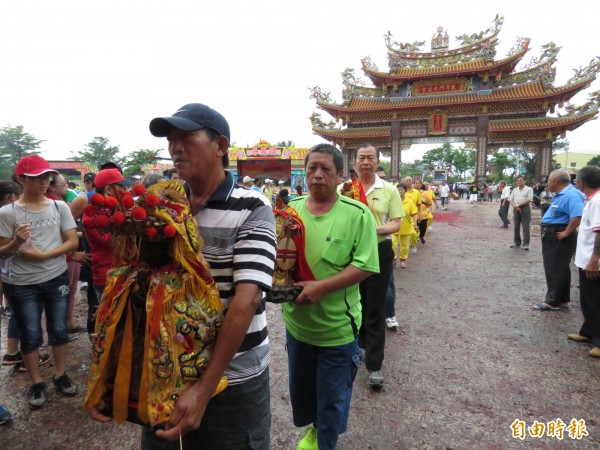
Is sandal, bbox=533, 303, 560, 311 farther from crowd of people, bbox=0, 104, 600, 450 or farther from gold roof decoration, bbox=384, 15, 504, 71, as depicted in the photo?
gold roof decoration, bbox=384, 15, 504, 71

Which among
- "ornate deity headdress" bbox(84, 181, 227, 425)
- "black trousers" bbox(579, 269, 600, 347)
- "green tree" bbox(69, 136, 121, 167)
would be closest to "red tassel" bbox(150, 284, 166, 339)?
"ornate deity headdress" bbox(84, 181, 227, 425)

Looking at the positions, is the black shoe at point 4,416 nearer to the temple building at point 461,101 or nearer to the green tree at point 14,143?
the temple building at point 461,101

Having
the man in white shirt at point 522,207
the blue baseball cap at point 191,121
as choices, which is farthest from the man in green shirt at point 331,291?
the man in white shirt at point 522,207

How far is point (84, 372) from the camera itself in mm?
3182

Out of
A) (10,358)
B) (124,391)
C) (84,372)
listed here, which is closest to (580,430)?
(124,391)

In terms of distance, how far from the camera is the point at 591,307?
3.57 m

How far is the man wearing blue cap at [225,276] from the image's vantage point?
1.09 m

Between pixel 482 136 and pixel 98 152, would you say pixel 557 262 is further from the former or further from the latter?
pixel 98 152

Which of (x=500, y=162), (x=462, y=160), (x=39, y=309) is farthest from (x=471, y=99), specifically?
(x=462, y=160)

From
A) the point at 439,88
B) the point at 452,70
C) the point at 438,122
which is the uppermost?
the point at 452,70

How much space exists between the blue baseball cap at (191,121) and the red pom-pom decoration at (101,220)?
1.18ft

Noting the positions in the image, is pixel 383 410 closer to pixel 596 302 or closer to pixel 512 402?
pixel 512 402

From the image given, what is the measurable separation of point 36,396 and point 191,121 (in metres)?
2.88

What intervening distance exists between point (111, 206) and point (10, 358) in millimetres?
3412
